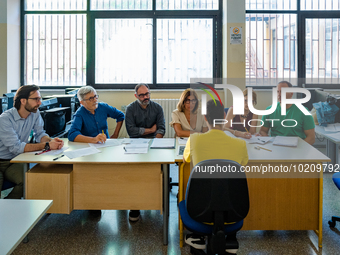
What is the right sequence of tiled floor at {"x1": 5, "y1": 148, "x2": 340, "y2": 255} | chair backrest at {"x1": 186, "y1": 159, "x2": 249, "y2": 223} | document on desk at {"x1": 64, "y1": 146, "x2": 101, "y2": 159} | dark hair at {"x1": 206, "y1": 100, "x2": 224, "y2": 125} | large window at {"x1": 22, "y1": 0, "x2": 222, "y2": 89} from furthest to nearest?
large window at {"x1": 22, "y1": 0, "x2": 222, "y2": 89} → document on desk at {"x1": 64, "y1": 146, "x2": 101, "y2": 159} → tiled floor at {"x1": 5, "y1": 148, "x2": 340, "y2": 255} → dark hair at {"x1": 206, "y1": 100, "x2": 224, "y2": 125} → chair backrest at {"x1": 186, "y1": 159, "x2": 249, "y2": 223}

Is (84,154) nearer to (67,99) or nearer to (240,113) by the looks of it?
(67,99)

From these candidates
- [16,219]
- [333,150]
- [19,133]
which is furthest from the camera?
[333,150]

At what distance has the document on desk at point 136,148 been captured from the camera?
2534 millimetres

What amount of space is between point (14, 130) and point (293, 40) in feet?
15.9

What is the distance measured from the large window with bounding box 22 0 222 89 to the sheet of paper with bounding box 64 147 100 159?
302 cm

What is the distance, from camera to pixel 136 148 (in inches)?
105

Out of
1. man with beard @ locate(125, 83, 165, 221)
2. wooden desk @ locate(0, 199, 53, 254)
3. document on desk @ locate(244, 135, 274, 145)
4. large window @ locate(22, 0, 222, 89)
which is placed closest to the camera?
wooden desk @ locate(0, 199, 53, 254)

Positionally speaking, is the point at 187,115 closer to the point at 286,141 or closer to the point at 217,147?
the point at 286,141

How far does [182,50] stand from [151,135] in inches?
101

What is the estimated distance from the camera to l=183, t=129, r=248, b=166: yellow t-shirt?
6.18 ft

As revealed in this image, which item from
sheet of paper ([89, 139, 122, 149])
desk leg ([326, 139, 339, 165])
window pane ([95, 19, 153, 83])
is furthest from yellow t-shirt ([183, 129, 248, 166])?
window pane ([95, 19, 153, 83])

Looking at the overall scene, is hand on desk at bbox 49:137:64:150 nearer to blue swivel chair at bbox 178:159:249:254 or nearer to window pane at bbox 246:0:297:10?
blue swivel chair at bbox 178:159:249:254

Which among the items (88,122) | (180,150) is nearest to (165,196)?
(180,150)

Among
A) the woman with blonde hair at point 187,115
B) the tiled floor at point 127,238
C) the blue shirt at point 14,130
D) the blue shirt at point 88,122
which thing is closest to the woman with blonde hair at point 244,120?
the woman with blonde hair at point 187,115
